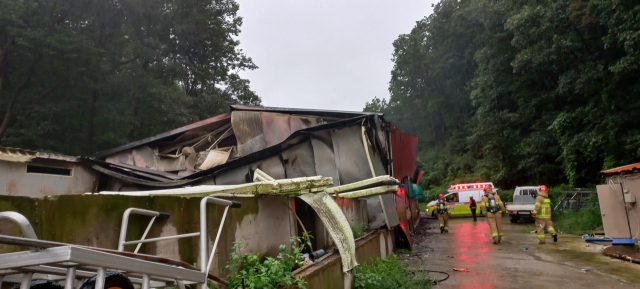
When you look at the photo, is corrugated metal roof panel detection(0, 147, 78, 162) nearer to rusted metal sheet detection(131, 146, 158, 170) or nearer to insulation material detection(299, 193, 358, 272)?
rusted metal sheet detection(131, 146, 158, 170)

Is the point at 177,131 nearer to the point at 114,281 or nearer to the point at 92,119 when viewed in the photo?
the point at 92,119

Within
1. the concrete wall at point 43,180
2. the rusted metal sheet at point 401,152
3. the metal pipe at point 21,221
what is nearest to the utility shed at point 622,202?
the rusted metal sheet at point 401,152

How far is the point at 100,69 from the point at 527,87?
27.6 meters

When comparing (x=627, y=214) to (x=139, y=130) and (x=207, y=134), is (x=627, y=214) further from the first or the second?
(x=139, y=130)

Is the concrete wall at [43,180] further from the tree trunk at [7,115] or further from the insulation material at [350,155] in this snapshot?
the tree trunk at [7,115]

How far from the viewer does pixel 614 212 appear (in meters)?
10.1

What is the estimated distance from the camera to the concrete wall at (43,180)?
8562 millimetres

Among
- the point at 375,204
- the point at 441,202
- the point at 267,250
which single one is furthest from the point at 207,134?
the point at 441,202

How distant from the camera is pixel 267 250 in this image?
4.99 m

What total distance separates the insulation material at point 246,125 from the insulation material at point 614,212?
952 centimetres

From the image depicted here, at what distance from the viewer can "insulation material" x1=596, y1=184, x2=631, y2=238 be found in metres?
9.83

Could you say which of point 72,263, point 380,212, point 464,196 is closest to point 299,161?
point 380,212

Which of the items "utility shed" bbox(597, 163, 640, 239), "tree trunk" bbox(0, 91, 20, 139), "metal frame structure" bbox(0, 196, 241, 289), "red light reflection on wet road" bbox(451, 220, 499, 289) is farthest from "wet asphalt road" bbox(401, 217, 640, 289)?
"tree trunk" bbox(0, 91, 20, 139)

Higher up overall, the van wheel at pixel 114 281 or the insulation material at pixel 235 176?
the insulation material at pixel 235 176
